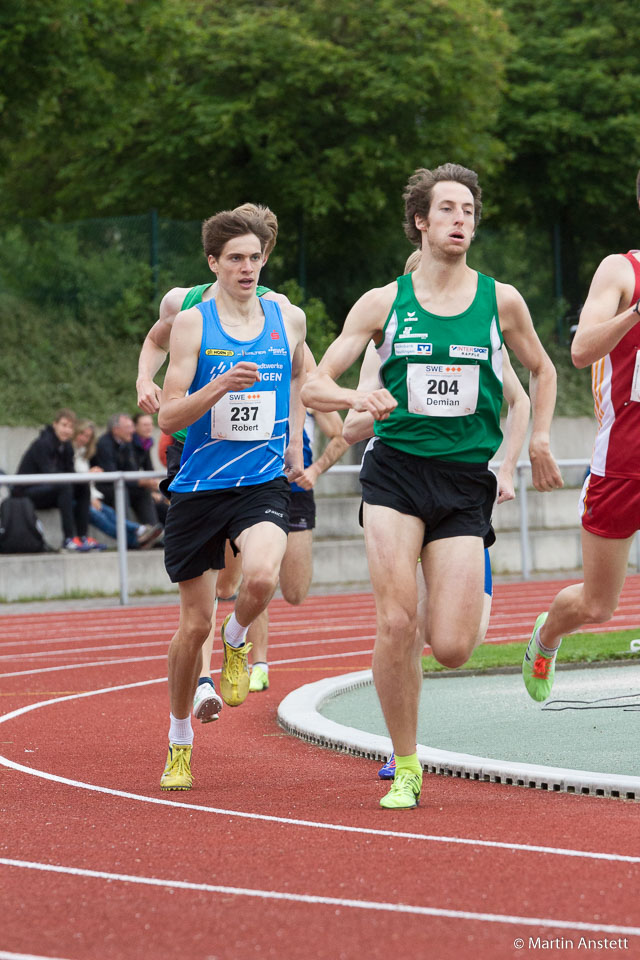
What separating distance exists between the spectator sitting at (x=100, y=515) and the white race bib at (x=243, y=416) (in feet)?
36.6

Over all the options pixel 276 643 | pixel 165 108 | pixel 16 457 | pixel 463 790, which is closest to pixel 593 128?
pixel 165 108

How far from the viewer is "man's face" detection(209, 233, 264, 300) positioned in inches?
271

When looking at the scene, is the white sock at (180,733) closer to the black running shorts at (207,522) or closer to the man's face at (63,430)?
the black running shorts at (207,522)

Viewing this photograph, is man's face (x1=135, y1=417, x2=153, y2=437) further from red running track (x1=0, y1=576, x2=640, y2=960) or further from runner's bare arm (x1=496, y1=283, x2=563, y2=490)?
runner's bare arm (x1=496, y1=283, x2=563, y2=490)

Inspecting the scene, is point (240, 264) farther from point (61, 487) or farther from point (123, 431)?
point (123, 431)

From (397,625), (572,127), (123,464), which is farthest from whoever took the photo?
(572,127)

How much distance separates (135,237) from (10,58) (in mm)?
4087

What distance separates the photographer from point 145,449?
59.7ft

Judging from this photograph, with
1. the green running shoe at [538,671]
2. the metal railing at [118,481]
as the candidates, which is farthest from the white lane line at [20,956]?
A: the metal railing at [118,481]

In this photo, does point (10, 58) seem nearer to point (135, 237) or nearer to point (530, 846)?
point (135, 237)

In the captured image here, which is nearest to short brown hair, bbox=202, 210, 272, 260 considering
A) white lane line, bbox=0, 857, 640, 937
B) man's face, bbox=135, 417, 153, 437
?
white lane line, bbox=0, 857, 640, 937

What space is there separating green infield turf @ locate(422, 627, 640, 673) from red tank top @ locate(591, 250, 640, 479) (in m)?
3.62

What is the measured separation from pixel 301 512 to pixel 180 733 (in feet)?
11.8

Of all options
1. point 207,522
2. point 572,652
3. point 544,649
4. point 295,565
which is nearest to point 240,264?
point 207,522
